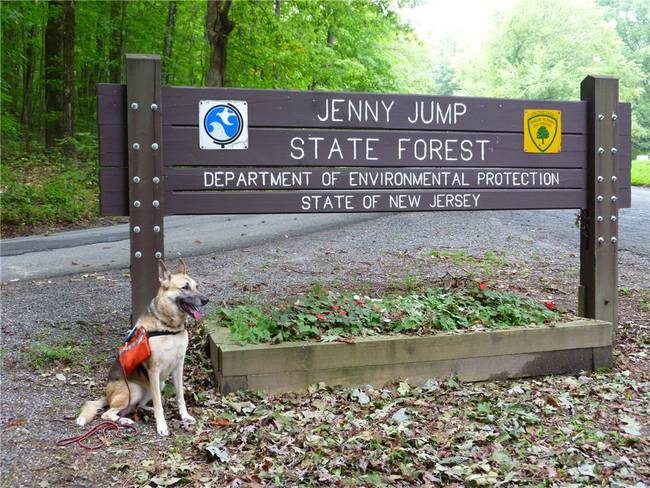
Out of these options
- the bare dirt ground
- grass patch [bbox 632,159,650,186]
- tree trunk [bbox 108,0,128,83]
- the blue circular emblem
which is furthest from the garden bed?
grass patch [bbox 632,159,650,186]

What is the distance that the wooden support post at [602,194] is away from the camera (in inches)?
251

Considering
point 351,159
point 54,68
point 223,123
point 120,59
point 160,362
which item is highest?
point 120,59

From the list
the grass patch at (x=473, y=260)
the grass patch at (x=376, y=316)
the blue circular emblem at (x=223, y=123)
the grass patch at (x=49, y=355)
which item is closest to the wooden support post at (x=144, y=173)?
the blue circular emblem at (x=223, y=123)

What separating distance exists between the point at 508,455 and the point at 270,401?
1.78 meters

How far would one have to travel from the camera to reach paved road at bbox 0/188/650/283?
937 cm

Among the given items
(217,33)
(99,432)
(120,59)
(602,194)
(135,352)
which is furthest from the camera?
(120,59)

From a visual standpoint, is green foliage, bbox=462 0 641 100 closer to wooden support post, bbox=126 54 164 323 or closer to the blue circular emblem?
the blue circular emblem

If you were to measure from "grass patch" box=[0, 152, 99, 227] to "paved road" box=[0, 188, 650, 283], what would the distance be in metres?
1.50

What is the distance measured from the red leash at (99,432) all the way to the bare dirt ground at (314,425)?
7 centimetres

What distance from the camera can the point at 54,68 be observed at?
65.6 ft

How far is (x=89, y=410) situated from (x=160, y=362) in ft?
1.92

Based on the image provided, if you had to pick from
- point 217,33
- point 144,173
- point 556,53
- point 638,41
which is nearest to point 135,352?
point 144,173

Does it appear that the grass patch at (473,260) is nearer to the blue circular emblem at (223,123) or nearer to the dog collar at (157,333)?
the blue circular emblem at (223,123)

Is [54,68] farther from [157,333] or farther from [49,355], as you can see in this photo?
[157,333]
